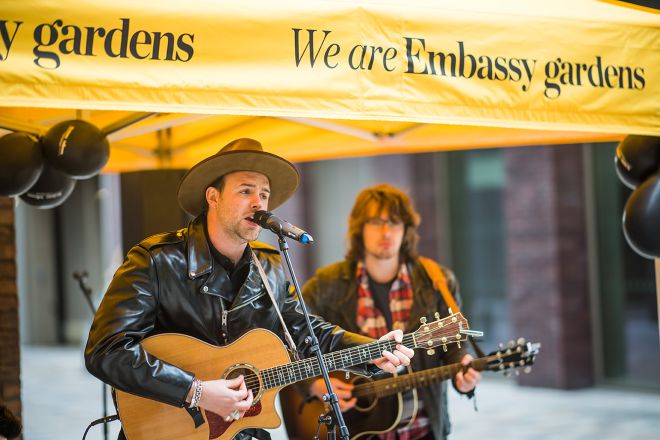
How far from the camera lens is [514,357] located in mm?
4465

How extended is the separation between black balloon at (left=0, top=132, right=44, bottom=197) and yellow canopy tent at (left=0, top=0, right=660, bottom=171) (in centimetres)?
126

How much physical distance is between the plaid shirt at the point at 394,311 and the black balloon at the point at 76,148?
1.61m

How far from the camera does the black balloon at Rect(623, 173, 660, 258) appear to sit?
425 cm

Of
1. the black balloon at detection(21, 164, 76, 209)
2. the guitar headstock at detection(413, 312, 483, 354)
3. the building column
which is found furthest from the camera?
the building column

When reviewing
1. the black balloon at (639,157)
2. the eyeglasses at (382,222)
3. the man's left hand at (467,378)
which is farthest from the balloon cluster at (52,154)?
the black balloon at (639,157)

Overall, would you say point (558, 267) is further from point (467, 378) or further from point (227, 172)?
point (227, 172)

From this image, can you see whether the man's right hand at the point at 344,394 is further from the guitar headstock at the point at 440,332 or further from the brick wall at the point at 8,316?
the brick wall at the point at 8,316

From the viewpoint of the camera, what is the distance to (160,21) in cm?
303

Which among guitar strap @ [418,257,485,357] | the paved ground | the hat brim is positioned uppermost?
the hat brim

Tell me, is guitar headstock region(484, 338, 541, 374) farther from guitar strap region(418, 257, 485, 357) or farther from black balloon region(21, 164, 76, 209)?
black balloon region(21, 164, 76, 209)

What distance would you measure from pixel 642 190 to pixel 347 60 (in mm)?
1894

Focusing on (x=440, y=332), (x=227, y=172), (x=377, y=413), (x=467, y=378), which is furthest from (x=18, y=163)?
(x=467, y=378)

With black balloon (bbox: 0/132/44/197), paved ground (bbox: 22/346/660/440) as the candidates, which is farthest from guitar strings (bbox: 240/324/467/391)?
paved ground (bbox: 22/346/660/440)

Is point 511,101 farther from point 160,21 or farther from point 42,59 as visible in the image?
point 42,59
